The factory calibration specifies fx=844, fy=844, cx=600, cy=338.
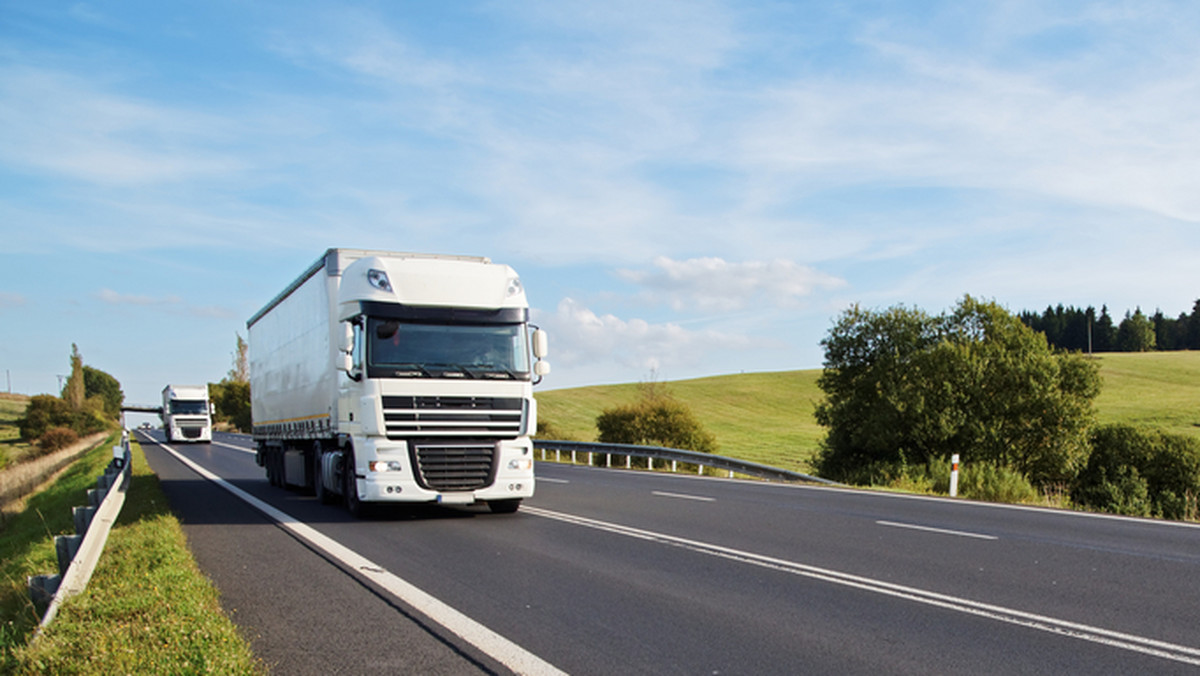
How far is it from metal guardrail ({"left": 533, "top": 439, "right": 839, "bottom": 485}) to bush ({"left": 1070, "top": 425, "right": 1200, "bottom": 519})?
1329 centimetres

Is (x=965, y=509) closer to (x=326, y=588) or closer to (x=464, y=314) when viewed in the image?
(x=464, y=314)

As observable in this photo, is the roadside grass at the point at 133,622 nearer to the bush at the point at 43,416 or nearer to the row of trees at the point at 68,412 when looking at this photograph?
the row of trees at the point at 68,412

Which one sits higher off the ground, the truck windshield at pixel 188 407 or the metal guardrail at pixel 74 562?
the truck windshield at pixel 188 407

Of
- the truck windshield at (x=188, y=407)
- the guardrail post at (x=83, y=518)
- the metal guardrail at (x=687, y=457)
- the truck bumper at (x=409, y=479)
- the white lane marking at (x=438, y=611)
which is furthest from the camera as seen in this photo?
the truck windshield at (x=188, y=407)

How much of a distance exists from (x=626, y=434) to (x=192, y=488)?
22112mm

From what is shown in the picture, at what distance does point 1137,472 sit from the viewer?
33.3 meters

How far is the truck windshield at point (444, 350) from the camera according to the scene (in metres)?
11.7

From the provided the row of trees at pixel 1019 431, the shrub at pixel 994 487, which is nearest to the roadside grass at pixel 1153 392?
the row of trees at pixel 1019 431

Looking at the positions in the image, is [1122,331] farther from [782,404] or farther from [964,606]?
[964,606]

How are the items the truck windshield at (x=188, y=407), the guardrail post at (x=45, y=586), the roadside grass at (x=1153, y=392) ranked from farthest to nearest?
the roadside grass at (x=1153, y=392) → the truck windshield at (x=188, y=407) → the guardrail post at (x=45, y=586)

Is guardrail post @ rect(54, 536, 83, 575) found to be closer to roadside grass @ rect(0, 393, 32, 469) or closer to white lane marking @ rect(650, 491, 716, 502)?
white lane marking @ rect(650, 491, 716, 502)

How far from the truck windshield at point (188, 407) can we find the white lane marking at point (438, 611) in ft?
147

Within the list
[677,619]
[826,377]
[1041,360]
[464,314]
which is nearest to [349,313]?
[464,314]

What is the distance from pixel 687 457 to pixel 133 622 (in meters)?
21.7
